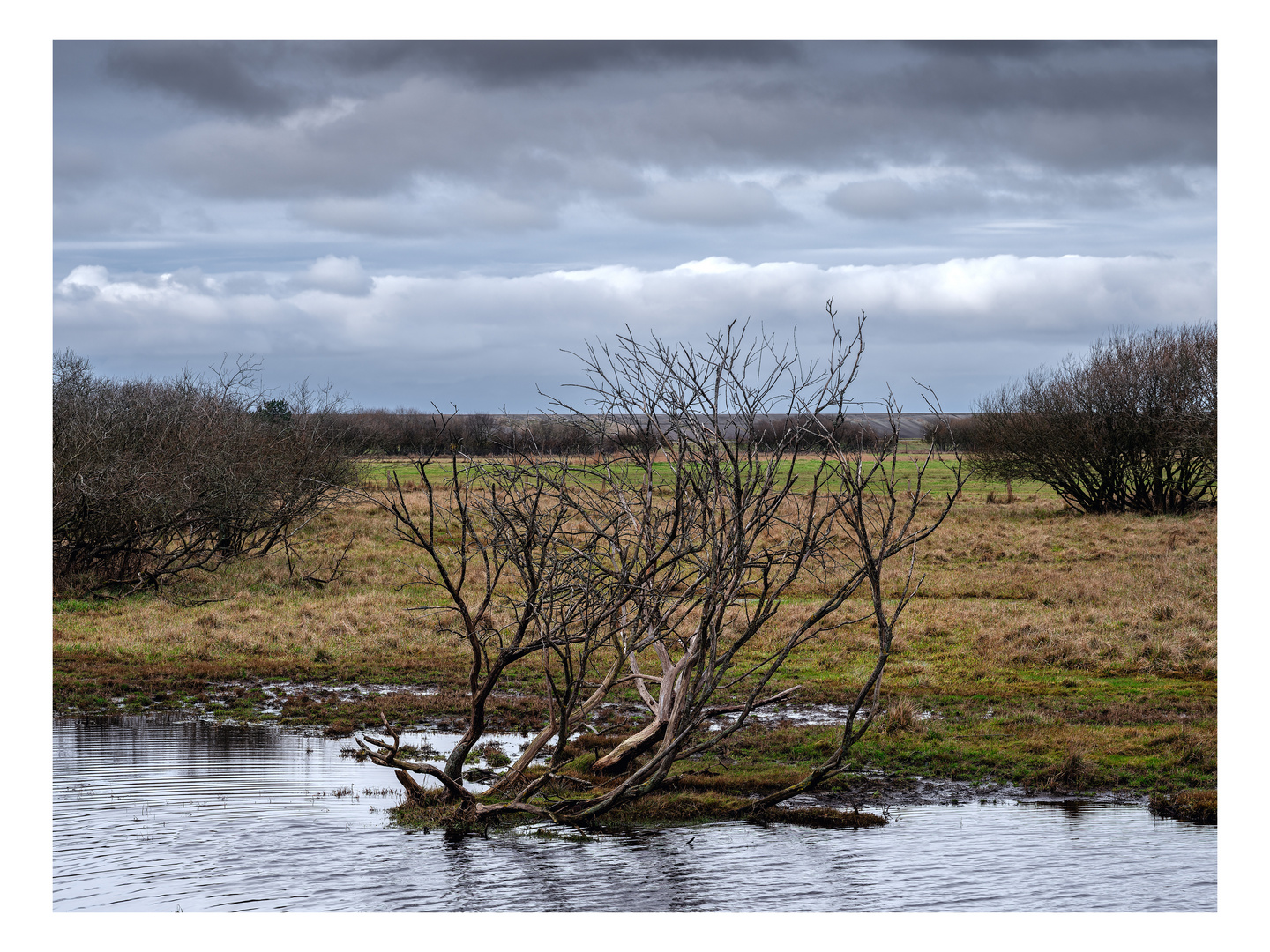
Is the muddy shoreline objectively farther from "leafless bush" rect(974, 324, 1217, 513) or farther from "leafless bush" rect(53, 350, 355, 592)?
"leafless bush" rect(974, 324, 1217, 513)

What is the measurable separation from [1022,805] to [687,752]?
2896 millimetres

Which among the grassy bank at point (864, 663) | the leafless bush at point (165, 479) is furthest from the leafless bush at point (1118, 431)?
the leafless bush at point (165, 479)

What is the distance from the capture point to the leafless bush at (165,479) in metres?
20.6

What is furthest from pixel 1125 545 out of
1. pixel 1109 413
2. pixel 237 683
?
pixel 237 683

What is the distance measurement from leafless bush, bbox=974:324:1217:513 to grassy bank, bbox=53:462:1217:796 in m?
10.3

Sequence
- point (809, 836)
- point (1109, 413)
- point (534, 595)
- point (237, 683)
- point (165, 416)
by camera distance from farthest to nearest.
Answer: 1. point (1109, 413)
2. point (165, 416)
3. point (237, 683)
4. point (809, 836)
5. point (534, 595)

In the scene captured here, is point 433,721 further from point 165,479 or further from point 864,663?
point 165,479

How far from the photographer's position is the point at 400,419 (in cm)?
3738

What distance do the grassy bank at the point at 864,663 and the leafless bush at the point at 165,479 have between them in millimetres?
966

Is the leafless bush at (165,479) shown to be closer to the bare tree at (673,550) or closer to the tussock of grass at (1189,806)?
the bare tree at (673,550)

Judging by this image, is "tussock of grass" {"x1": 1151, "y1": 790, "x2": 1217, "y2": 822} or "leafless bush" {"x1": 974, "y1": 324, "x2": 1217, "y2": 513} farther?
"leafless bush" {"x1": 974, "y1": 324, "x2": 1217, "y2": 513}

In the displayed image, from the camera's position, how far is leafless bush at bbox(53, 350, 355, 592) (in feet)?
67.5

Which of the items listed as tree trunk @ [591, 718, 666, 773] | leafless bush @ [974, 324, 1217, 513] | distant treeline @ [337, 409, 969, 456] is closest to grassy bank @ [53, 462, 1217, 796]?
tree trunk @ [591, 718, 666, 773]
